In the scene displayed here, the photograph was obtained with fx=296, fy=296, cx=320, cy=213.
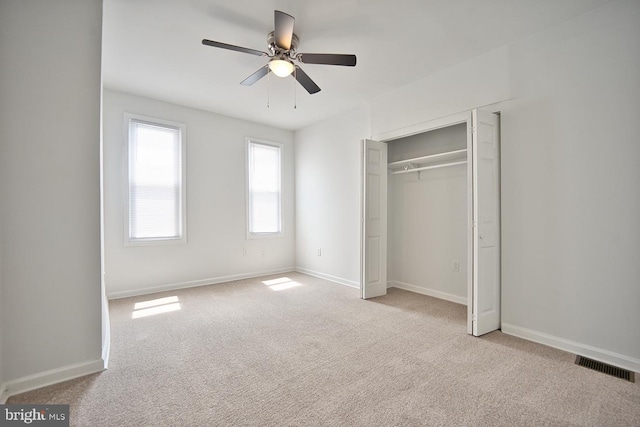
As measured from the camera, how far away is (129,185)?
14.0ft

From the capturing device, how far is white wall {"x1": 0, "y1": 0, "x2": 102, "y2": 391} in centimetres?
198

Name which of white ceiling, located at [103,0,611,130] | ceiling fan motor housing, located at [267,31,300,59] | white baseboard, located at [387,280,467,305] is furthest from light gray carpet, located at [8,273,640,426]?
white ceiling, located at [103,0,611,130]

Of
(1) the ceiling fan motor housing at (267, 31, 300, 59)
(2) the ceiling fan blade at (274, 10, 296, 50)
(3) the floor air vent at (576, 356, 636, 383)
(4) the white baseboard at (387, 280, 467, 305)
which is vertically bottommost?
(3) the floor air vent at (576, 356, 636, 383)

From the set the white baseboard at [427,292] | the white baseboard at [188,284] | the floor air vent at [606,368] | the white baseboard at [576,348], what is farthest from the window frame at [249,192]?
the floor air vent at [606,368]

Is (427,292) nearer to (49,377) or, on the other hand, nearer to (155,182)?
(49,377)

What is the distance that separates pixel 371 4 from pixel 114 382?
353 centimetres

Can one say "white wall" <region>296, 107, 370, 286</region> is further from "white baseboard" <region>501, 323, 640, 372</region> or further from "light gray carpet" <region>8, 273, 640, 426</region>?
"white baseboard" <region>501, 323, 640, 372</region>

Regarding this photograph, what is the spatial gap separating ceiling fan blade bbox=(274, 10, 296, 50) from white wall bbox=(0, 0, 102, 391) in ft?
4.42

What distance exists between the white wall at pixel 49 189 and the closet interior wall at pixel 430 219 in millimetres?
3797

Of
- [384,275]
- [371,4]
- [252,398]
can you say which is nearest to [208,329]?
[252,398]

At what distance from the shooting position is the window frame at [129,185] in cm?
425

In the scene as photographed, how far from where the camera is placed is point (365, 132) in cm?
474

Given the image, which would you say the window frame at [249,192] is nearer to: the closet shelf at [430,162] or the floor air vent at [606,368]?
the closet shelf at [430,162]

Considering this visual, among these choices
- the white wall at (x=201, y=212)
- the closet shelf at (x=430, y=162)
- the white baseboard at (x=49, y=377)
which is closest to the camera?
the white baseboard at (x=49, y=377)
